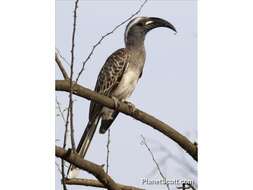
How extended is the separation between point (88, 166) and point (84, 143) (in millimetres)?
376

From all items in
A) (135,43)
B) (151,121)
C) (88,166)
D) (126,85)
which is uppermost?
(135,43)

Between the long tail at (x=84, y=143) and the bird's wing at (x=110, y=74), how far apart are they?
44 mm

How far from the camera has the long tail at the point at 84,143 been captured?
2.12 meters

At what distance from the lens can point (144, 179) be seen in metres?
2.05

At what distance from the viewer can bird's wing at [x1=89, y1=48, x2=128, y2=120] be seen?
2338mm

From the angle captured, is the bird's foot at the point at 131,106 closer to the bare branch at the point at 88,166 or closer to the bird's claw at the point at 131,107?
the bird's claw at the point at 131,107

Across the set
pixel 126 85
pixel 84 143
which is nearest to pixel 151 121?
pixel 84 143

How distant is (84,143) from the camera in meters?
2.20

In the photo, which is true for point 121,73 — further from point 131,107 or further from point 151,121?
point 151,121

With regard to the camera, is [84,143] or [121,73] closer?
[84,143]

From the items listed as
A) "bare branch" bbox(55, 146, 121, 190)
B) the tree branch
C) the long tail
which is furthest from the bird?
"bare branch" bbox(55, 146, 121, 190)

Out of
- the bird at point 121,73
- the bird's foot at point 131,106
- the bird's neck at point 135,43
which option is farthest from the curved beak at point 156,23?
the bird's foot at point 131,106
